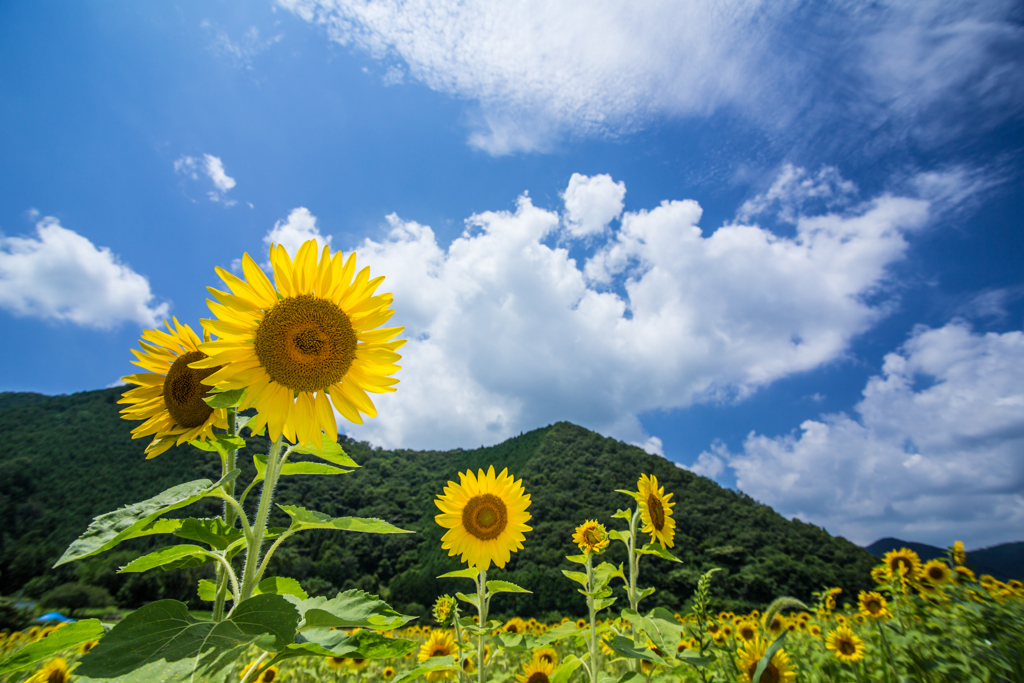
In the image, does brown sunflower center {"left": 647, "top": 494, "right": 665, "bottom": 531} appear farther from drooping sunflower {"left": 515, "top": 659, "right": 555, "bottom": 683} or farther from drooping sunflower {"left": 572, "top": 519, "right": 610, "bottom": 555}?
drooping sunflower {"left": 515, "top": 659, "right": 555, "bottom": 683}

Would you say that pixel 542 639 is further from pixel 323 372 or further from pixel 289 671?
pixel 289 671

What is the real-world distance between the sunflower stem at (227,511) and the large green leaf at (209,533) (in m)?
0.06

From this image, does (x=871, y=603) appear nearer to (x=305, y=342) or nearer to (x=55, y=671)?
(x=305, y=342)

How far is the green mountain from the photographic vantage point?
109 feet

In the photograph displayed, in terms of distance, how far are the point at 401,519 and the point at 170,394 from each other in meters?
52.7

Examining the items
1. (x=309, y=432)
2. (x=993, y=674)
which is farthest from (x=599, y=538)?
(x=309, y=432)

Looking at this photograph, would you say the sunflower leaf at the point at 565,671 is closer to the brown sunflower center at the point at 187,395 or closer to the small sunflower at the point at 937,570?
the brown sunflower center at the point at 187,395

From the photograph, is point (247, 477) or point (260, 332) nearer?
point (260, 332)

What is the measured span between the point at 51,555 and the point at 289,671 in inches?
2049

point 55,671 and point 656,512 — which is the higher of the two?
point 656,512

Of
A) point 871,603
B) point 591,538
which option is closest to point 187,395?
point 591,538

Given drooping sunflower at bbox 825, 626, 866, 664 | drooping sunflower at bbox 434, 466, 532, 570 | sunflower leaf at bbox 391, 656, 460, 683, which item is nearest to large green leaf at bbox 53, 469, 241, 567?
sunflower leaf at bbox 391, 656, 460, 683

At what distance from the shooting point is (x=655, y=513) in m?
4.90

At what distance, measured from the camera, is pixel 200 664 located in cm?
125
